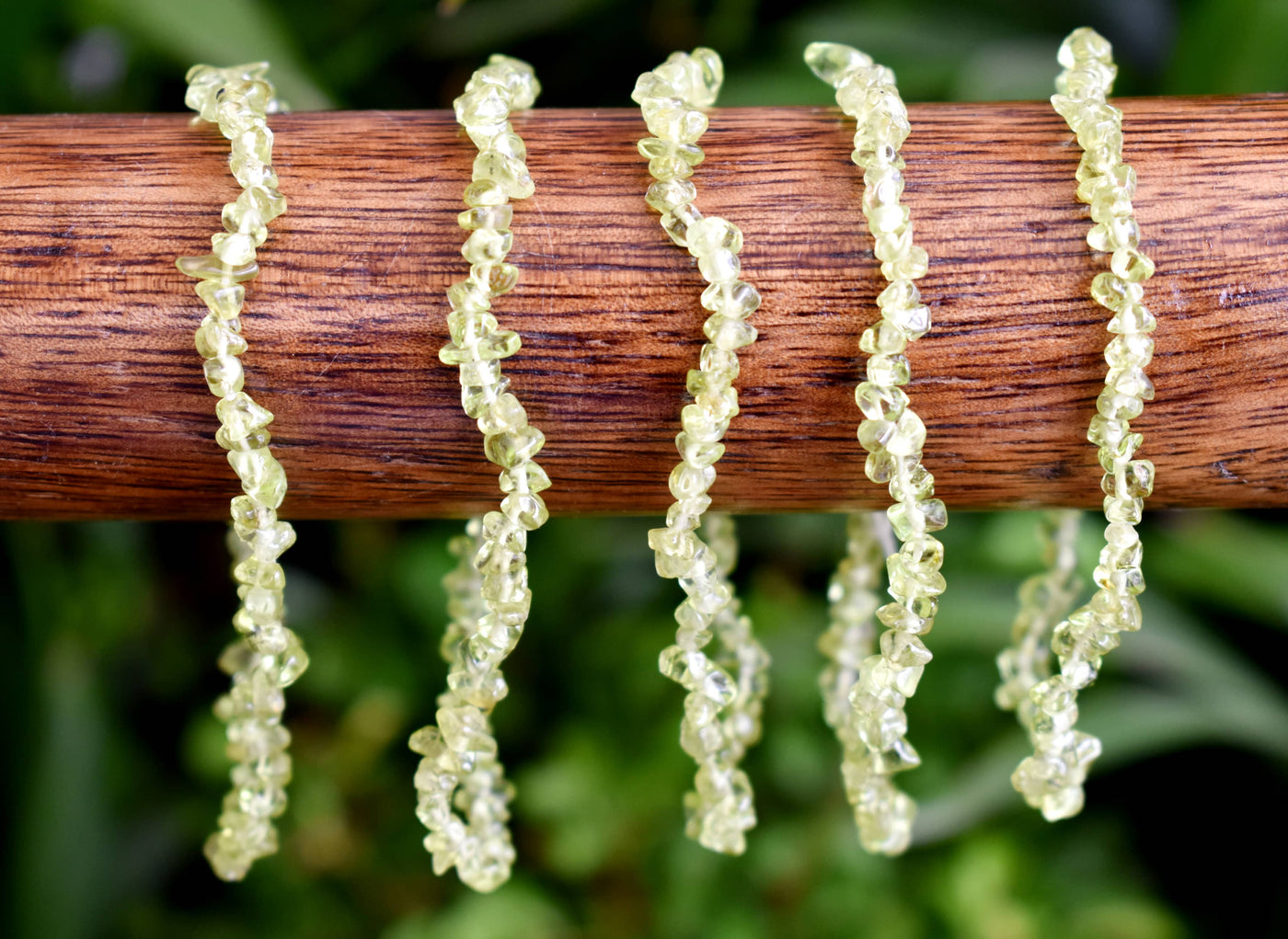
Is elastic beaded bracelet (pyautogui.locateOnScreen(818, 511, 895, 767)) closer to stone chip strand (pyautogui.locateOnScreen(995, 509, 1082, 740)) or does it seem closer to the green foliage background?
stone chip strand (pyautogui.locateOnScreen(995, 509, 1082, 740))

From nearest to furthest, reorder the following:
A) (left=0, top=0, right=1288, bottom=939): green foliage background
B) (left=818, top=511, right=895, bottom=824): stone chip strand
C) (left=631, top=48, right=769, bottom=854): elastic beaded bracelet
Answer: (left=631, top=48, right=769, bottom=854): elastic beaded bracelet, (left=818, top=511, right=895, bottom=824): stone chip strand, (left=0, top=0, right=1288, bottom=939): green foliage background

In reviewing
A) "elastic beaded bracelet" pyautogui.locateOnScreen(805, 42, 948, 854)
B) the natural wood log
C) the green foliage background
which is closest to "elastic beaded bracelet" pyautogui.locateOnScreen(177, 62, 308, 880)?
the natural wood log

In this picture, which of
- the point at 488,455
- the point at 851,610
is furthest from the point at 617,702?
the point at 488,455

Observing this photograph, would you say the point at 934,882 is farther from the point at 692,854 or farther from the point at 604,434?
the point at 604,434

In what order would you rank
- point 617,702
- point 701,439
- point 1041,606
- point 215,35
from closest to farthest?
point 701,439, point 1041,606, point 215,35, point 617,702

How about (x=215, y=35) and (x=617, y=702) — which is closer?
(x=215, y=35)

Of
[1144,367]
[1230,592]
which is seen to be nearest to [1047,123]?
[1144,367]

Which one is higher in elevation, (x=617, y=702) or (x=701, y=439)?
(x=617, y=702)

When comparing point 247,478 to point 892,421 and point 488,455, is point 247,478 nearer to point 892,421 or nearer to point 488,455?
point 488,455
